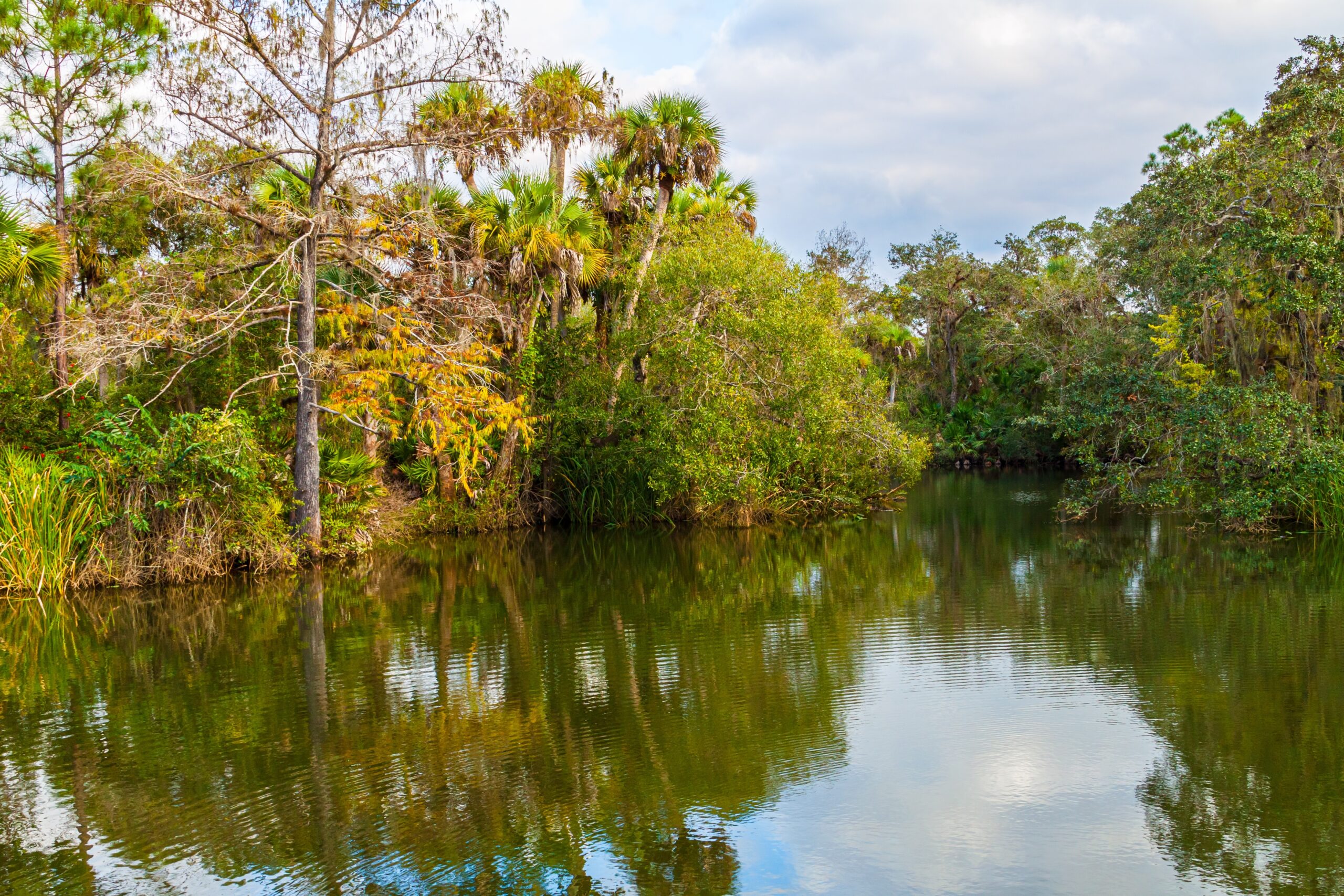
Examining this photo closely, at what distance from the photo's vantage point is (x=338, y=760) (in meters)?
6.29

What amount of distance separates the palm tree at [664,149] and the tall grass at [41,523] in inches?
435

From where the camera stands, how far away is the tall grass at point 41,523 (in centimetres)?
1209

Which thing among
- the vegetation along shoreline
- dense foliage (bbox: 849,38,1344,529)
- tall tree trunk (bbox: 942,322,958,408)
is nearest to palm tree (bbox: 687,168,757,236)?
the vegetation along shoreline

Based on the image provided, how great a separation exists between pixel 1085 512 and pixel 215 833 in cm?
1704

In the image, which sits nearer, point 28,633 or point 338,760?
point 338,760

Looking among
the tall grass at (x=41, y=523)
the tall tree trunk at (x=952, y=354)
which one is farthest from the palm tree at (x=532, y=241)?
the tall tree trunk at (x=952, y=354)

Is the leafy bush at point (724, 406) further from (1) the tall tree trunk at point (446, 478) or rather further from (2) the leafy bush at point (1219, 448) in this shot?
(2) the leafy bush at point (1219, 448)

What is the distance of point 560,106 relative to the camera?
1570cm

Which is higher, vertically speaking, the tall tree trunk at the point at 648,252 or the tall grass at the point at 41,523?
the tall tree trunk at the point at 648,252

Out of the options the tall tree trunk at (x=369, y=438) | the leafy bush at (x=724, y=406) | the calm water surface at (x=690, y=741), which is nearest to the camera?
the calm water surface at (x=690, y=741)

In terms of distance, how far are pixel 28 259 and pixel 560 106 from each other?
28.8ft

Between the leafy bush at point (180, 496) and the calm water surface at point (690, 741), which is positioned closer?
the calm water surface at point (690, 741)

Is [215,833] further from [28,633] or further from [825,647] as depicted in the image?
[28,633]

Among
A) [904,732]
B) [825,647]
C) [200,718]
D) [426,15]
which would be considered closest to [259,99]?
[426,15]
